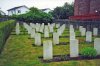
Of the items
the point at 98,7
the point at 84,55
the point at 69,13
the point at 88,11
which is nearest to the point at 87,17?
the point at 98,7

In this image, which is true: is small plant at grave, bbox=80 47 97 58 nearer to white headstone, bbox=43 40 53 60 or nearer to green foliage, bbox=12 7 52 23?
white headstone, bbox=43 40 53 60

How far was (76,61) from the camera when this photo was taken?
12.4 m

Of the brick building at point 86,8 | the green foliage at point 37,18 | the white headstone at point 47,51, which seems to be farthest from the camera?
the green foliage at point 37,18

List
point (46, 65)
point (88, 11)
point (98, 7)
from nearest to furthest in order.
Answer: point (46, 65) < point (98, 7) < point (88, 11)

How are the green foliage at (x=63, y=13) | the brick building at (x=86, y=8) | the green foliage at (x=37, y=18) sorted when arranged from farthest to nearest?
the green foliage at (x=63, y=13) < the green foliage at (x=37, y=18) < the brick building at (x=86, y=8)

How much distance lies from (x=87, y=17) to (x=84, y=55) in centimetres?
2197

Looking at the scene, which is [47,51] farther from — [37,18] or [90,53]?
[37,18]

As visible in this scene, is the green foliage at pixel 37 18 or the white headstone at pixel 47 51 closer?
the white headstone at pixel 47 51

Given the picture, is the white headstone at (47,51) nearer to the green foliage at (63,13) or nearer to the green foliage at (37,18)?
the green foliage at (37,18)

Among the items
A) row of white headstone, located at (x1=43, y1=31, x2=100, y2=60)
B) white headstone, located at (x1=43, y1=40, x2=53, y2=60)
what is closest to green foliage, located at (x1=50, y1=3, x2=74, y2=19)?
row of white headstone, located at (x1=43, y1=31, x2=100, y2=60)

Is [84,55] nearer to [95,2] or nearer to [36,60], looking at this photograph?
[36,60]

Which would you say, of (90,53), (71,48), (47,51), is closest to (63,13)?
(71,48)

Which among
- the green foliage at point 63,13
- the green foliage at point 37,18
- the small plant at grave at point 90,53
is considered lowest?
the small plant at grave at point 90,53

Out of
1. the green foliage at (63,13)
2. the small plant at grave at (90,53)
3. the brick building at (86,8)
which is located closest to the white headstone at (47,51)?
the small plant at grave at (90,53)
